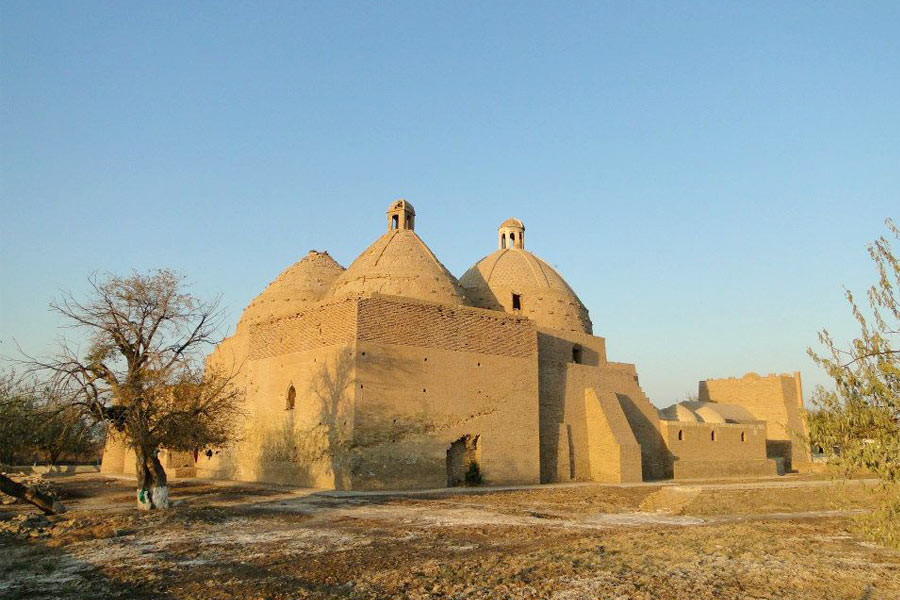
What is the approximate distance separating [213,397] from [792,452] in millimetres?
27180

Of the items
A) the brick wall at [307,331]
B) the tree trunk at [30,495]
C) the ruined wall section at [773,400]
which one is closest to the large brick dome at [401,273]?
the brick wall at [307,331]

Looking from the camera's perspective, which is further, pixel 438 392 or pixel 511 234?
pixel 511 234

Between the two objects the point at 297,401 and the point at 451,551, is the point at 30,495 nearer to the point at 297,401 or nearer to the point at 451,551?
the point at 451,551

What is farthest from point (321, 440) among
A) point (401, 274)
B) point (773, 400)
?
point (773, 400)

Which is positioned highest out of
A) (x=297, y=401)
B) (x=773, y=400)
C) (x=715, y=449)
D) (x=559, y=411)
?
(x=773, y=400)

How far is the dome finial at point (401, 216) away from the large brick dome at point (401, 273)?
315 millimetres

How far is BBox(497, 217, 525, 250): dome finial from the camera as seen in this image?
29297 mm

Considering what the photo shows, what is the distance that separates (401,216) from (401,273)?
10.4 ft

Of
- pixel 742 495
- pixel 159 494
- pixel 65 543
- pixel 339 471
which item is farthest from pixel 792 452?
pixel 65 543

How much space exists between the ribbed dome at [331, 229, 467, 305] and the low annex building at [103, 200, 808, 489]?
54mm

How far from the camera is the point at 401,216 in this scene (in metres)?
24.6

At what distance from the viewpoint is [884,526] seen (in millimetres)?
6398

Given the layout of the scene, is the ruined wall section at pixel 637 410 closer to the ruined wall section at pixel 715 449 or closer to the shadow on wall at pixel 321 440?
the ruined wall section at pixel 715 449

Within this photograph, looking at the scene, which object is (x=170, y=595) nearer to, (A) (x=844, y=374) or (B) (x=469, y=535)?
(B) (x=469, y=535)
